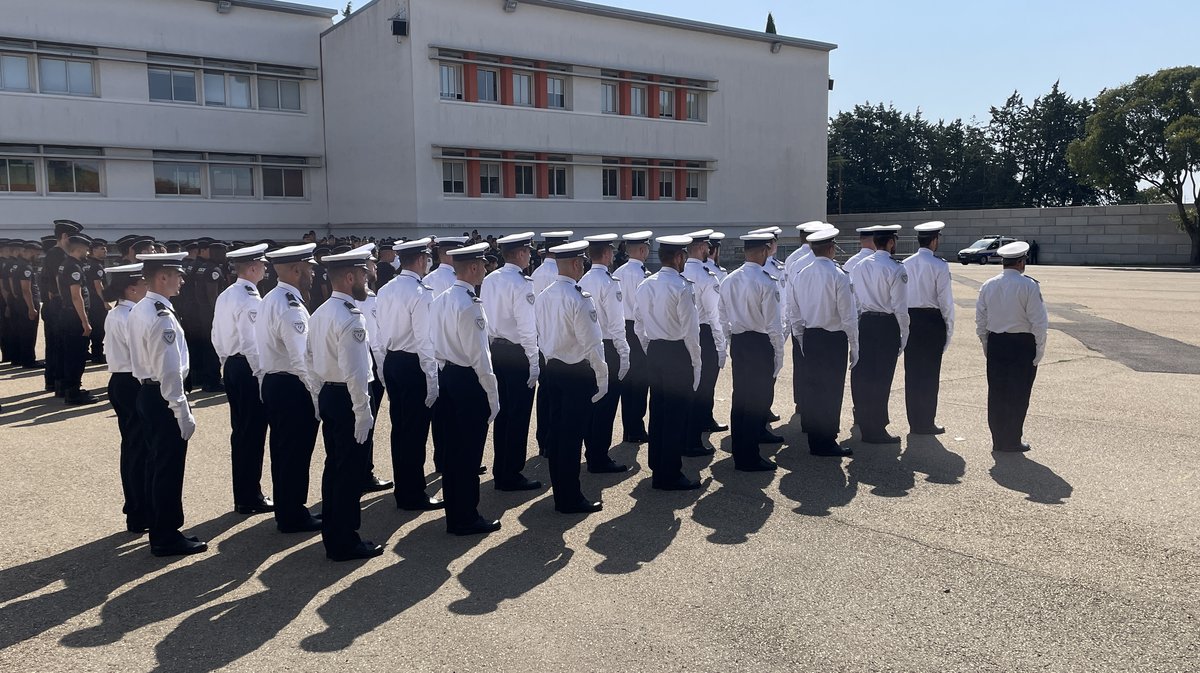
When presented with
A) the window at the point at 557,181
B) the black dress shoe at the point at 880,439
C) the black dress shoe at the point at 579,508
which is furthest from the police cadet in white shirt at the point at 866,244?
the window at the point at 557,181

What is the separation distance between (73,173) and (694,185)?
79.7ft

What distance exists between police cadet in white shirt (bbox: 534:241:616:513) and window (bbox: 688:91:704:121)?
33.4 meters

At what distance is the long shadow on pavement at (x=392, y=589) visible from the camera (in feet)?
15.3

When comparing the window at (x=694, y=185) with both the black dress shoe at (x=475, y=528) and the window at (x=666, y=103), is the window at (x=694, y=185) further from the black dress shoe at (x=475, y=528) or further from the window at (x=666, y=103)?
the black dress shoe at (x=475, y=528)

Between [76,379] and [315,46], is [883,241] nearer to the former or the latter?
[76,379]

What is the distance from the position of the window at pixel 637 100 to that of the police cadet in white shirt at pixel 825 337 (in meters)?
29.3

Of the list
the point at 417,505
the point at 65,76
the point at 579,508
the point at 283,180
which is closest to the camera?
the point at 579,508

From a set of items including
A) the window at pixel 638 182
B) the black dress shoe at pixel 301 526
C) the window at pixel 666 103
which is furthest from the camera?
the window at pixel 666 103

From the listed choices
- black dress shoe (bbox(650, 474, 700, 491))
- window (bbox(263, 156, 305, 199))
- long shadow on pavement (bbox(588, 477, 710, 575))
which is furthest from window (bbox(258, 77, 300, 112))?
long shadow on pavement (bbox(588, 477, 710, 575))

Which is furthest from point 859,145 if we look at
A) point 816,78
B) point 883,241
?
point 883,241

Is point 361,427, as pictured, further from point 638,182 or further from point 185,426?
point 638,182

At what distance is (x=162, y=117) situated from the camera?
30062 millimetres

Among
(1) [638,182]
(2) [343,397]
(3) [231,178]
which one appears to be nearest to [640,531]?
(2) [343,397]

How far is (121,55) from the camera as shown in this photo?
95.2 ft
